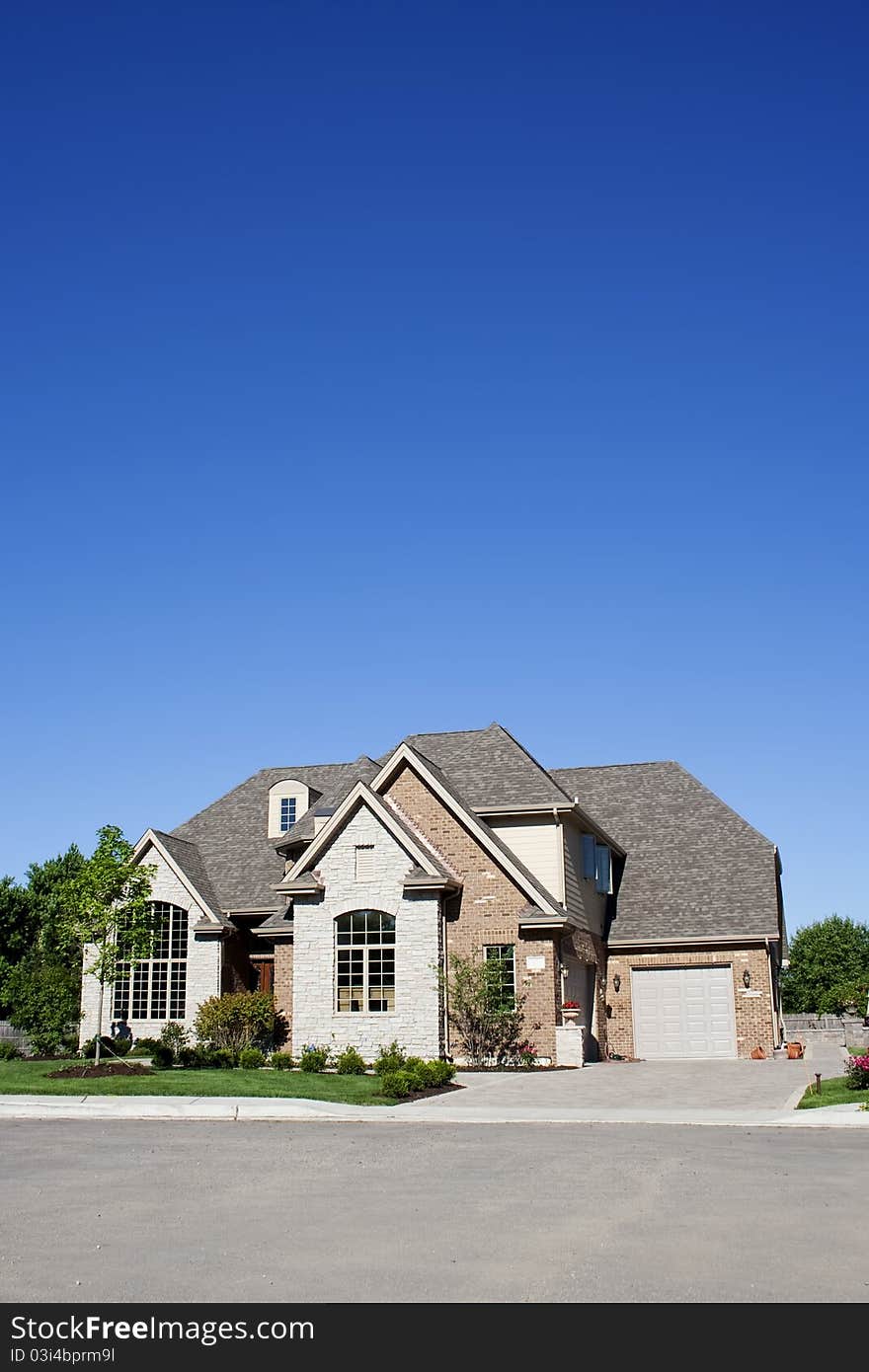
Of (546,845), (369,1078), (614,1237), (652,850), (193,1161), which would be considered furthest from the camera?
(652,850)

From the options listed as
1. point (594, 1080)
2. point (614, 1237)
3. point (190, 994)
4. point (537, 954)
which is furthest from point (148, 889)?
point (614, 1237)

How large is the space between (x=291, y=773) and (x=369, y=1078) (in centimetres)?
1815

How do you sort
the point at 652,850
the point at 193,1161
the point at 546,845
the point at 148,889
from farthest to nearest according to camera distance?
the point at 652,850 → the point at 546,845 → the point at 148,889 → the point at 193,1161

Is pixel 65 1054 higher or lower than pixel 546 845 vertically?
lower

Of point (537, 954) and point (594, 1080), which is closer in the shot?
point (594, 1080)

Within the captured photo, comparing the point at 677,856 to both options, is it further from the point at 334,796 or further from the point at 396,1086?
the point at 396,1086

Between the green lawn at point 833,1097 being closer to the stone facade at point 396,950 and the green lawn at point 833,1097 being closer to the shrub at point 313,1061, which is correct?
the stone facade at point 396,950

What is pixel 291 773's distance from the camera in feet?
142

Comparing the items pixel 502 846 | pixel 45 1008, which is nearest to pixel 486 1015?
pixel 502 846

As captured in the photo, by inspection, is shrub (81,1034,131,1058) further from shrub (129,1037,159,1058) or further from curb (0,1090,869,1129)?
curb (0,1090,869,1129)

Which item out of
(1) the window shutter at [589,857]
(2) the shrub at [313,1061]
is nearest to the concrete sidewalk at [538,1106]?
(2) the shrub at [313,1061]

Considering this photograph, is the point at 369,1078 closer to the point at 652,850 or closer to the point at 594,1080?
the point at 594,1080

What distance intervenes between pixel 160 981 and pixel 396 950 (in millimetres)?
8054

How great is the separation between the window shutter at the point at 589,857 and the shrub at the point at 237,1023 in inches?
380
